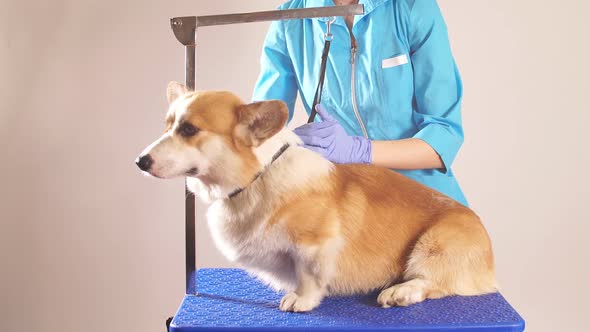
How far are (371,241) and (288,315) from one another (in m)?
0.22

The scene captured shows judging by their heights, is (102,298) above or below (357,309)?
below

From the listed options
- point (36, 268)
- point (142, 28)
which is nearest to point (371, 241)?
point (142, 28)

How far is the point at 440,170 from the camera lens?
1702mm

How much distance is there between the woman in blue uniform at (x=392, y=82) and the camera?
1.63m

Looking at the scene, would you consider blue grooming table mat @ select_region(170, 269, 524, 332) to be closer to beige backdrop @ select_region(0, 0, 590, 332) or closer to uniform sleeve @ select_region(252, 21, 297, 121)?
uniform sleeve @ select_region(252, 21, 297, 121)

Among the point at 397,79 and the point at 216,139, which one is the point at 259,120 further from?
the point at 397,79

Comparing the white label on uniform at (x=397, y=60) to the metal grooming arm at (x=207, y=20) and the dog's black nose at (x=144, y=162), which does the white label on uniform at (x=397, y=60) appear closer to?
the metal grooming arm at (x=207, y=20)

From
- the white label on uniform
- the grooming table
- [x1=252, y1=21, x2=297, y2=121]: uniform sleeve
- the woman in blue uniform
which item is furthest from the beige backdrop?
the grooming table

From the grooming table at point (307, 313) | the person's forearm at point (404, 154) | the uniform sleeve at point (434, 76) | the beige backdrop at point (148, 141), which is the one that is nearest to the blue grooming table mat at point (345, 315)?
the grooming table at point (307, 313)

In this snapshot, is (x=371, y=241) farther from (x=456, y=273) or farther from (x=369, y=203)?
(x=456, y=273)

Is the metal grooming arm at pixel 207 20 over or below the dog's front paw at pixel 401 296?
over

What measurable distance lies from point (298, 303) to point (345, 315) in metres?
0.09

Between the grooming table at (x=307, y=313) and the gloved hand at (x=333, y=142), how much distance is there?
26cm

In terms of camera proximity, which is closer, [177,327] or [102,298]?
[177,327]
